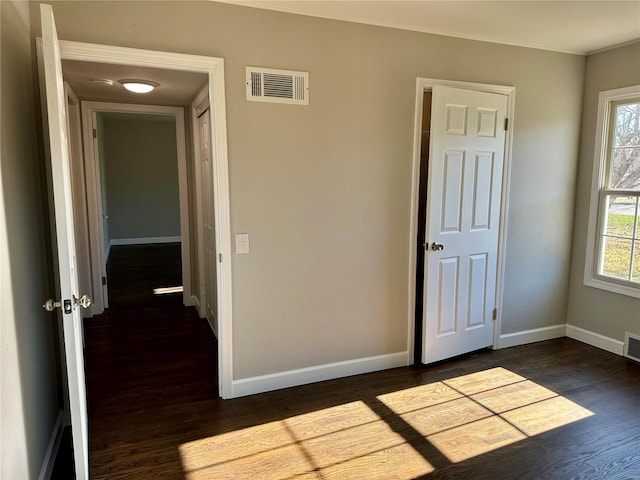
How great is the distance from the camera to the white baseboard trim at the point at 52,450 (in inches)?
Answer: 82.6

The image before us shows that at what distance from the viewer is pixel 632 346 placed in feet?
11.7

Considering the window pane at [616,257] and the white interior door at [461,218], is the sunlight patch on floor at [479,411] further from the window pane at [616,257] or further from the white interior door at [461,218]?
the window pane at [616,257]

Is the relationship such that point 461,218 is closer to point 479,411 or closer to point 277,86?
point 479,411

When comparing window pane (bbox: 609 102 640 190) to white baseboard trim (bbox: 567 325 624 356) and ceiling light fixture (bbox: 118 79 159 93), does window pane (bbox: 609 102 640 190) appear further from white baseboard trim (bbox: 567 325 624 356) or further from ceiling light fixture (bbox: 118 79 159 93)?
ceiling light fixture (bbox: 118 79 159 93)

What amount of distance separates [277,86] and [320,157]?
0.53m

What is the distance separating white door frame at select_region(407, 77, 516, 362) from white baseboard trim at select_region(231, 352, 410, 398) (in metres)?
0.19

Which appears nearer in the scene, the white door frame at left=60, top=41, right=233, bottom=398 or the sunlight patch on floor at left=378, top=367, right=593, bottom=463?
the white door frame at left=60, top=41, right=233, bottom=398

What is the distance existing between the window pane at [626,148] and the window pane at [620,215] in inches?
4.4

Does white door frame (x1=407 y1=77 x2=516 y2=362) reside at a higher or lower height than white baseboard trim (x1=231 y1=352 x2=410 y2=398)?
higher

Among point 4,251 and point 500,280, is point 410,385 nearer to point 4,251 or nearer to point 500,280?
point 500,280

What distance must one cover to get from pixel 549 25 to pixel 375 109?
1.34 m

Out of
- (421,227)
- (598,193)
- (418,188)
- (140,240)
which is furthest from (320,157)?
(140,240)

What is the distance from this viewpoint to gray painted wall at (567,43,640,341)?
3545mm

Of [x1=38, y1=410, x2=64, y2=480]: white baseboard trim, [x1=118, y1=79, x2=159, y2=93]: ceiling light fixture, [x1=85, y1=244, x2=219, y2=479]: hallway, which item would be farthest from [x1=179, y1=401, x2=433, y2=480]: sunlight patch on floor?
[x1=118, y1=79, x2=159, y2=93]: ceiling light fixture
